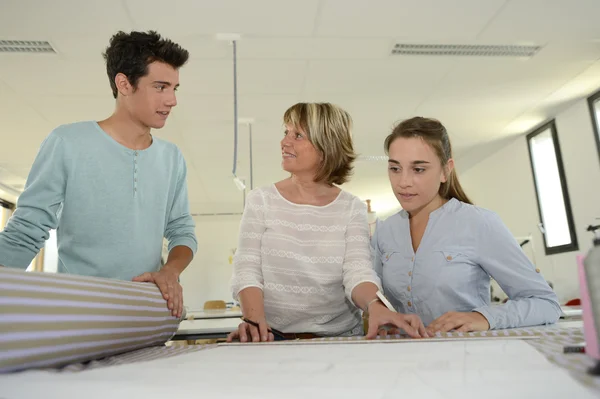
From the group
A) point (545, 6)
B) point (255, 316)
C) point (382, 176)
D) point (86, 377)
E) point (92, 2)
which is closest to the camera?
point (86, 377)

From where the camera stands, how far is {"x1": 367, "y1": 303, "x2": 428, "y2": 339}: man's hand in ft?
3.41

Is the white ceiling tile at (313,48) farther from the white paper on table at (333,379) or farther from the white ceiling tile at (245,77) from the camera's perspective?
the white paper on table at (333,379)

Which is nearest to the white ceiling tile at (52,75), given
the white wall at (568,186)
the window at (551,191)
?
the white wall at (568,186)

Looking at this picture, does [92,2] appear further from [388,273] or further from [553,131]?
[553,131]

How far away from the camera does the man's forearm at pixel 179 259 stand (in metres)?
1.30

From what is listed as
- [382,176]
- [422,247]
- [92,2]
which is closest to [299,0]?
[92,2]

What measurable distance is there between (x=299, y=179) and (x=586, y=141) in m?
5.21

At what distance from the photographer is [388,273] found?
5.05 ft

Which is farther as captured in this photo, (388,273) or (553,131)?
(553,131)

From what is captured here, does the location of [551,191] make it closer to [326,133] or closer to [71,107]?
[326,133]

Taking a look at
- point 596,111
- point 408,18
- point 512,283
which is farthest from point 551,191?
point 512,283

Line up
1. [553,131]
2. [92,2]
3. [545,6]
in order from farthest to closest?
1. [553,131]
2. [545,6]
3. [92,2]

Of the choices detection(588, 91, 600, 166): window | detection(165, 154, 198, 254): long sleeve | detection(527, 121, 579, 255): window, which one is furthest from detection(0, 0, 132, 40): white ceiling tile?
detection(527, 121, 579, 255): window

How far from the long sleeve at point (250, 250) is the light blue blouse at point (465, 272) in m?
0.43
